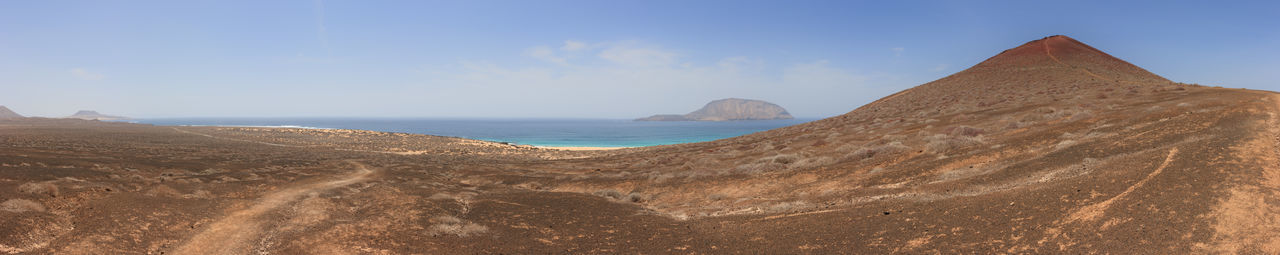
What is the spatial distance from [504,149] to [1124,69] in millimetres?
69284

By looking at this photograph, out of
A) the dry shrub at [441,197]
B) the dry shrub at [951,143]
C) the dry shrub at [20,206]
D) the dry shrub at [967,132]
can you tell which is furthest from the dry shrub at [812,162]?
the dry shrub at [20,206]

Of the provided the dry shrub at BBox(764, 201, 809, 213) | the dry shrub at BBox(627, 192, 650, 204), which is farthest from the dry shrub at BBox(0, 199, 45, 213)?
the dry shrub at BBox(764, 201, 809, 213)

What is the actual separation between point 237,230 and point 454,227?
5666 mm

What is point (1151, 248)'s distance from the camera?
8.13m

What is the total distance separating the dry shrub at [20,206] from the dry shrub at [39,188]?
0.96m

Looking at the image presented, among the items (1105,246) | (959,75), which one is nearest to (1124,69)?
(959,75)

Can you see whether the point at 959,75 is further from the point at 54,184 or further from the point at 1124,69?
the point at 54,184

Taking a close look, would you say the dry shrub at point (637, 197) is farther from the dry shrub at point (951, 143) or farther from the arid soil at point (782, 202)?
the dry shrub at point (951, 143)

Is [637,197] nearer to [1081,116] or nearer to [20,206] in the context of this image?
[20,206]

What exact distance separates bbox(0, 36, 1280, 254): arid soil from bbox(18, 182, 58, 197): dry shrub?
0.17 feet

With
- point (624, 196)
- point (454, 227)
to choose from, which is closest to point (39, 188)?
point (454, 227)

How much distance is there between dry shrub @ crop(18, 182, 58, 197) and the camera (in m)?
12.6

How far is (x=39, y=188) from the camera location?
1288 cm

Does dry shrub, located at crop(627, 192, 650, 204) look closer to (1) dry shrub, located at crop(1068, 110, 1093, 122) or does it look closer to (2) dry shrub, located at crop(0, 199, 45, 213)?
(2) dry shrub, located at crop(0, 199, 45, 213)
